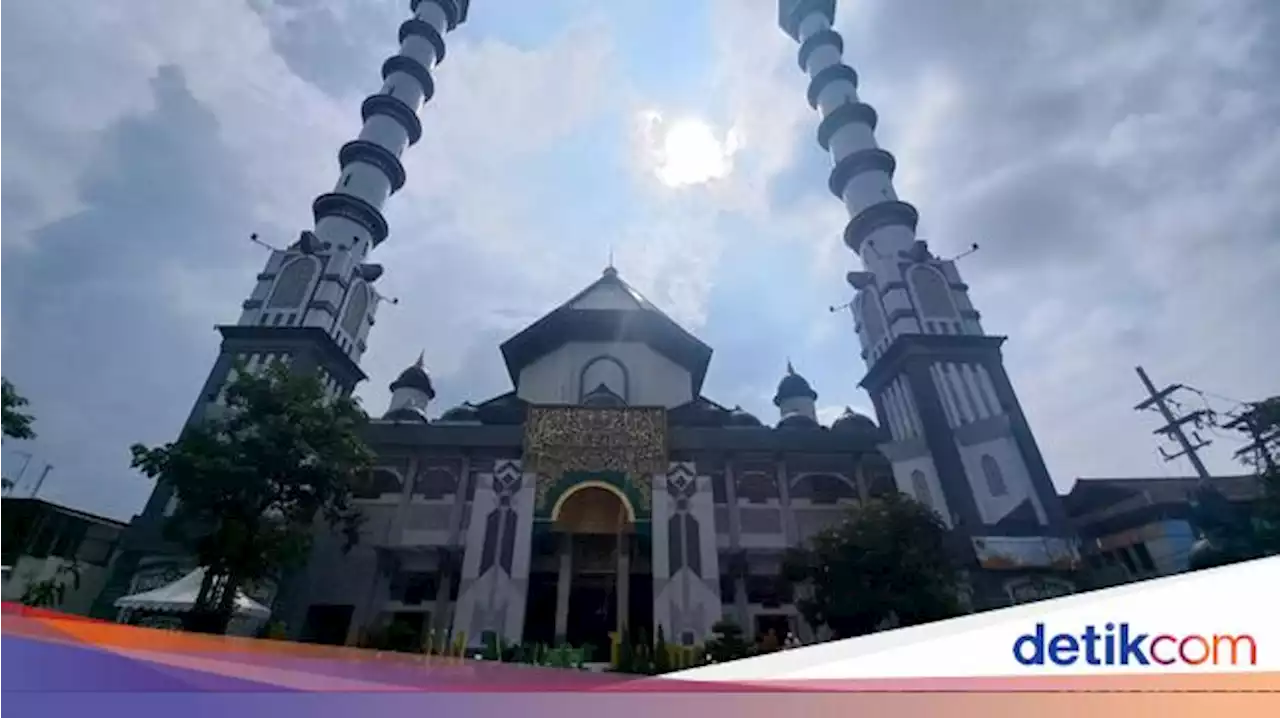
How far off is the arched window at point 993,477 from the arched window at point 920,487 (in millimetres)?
2101

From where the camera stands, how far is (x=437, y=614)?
20844 mm

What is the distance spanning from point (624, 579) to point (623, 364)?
11.0 m

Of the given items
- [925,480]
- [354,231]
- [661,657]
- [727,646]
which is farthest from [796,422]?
[354,231]

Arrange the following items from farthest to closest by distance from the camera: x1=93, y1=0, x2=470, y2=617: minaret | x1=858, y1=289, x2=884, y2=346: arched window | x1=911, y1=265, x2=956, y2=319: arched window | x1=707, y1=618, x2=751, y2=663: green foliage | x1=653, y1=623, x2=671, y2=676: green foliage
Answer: x1=858, y1=289, x2=884, y2=346: arched window < x1=911, y1=265, x2=956, y2=319: arched window < x1=93, y1=0, x2=470, y2=617: minaret < x1=707, y1=618, x2=751, y2=663: green foliage < x1=653, y1=623, x2=671, y2=676: green foliage

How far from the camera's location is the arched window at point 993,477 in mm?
22406

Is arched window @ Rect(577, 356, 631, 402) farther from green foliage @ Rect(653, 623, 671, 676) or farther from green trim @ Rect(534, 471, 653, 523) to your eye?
green foliage @ Rect(653, 623, 671, 676)

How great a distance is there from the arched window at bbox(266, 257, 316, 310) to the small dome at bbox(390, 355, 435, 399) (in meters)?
8.15

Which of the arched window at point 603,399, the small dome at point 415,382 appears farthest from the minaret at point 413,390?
the arched window at point 603,399

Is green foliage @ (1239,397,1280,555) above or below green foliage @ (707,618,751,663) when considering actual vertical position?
above

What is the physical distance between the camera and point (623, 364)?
29516 millimetres

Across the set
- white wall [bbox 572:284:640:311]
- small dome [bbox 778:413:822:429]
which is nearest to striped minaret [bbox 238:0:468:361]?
white wall [bbox 572:284:640:311]

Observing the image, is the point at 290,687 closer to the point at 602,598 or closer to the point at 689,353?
the point at 602,598

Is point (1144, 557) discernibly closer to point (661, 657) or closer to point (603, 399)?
point (661, 657)

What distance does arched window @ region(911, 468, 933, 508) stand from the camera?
73.6 ft
